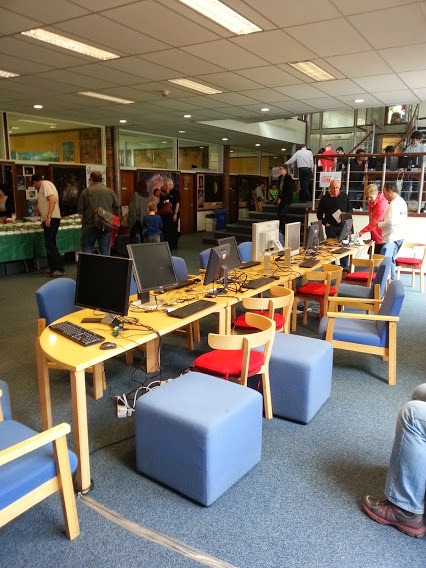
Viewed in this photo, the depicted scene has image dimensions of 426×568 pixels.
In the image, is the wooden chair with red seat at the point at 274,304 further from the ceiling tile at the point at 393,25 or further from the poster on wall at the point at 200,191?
the poster on wall at the point at 200,191

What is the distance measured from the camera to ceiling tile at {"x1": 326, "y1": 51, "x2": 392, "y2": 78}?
209 inches

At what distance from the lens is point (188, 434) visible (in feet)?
7.63

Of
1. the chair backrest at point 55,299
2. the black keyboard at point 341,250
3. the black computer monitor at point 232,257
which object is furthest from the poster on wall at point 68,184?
the chair backrest at point 55,299

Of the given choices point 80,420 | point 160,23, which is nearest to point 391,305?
point 80,420

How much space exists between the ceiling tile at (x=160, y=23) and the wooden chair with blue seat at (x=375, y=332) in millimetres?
3020

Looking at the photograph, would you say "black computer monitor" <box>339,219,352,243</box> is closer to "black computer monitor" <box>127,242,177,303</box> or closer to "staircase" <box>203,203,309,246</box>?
"black computer monitor" <box>127,242,177,303</box>

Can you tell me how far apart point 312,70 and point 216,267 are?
3.68 meters

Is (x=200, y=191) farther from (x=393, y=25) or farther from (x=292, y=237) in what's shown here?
(x=393, y=25)

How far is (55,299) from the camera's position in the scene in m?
3.58

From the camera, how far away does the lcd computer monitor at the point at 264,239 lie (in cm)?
505

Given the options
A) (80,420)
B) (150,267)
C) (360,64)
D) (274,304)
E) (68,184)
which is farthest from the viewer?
(68,184)

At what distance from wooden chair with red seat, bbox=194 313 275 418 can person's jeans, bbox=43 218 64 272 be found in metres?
5.76

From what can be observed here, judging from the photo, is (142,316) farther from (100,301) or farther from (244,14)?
(244,14)

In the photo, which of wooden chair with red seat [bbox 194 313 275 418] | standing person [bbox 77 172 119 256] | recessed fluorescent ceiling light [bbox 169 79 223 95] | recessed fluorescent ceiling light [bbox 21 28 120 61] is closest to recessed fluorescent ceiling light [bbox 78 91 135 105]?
standing person [bbox 77 172 119 256]
